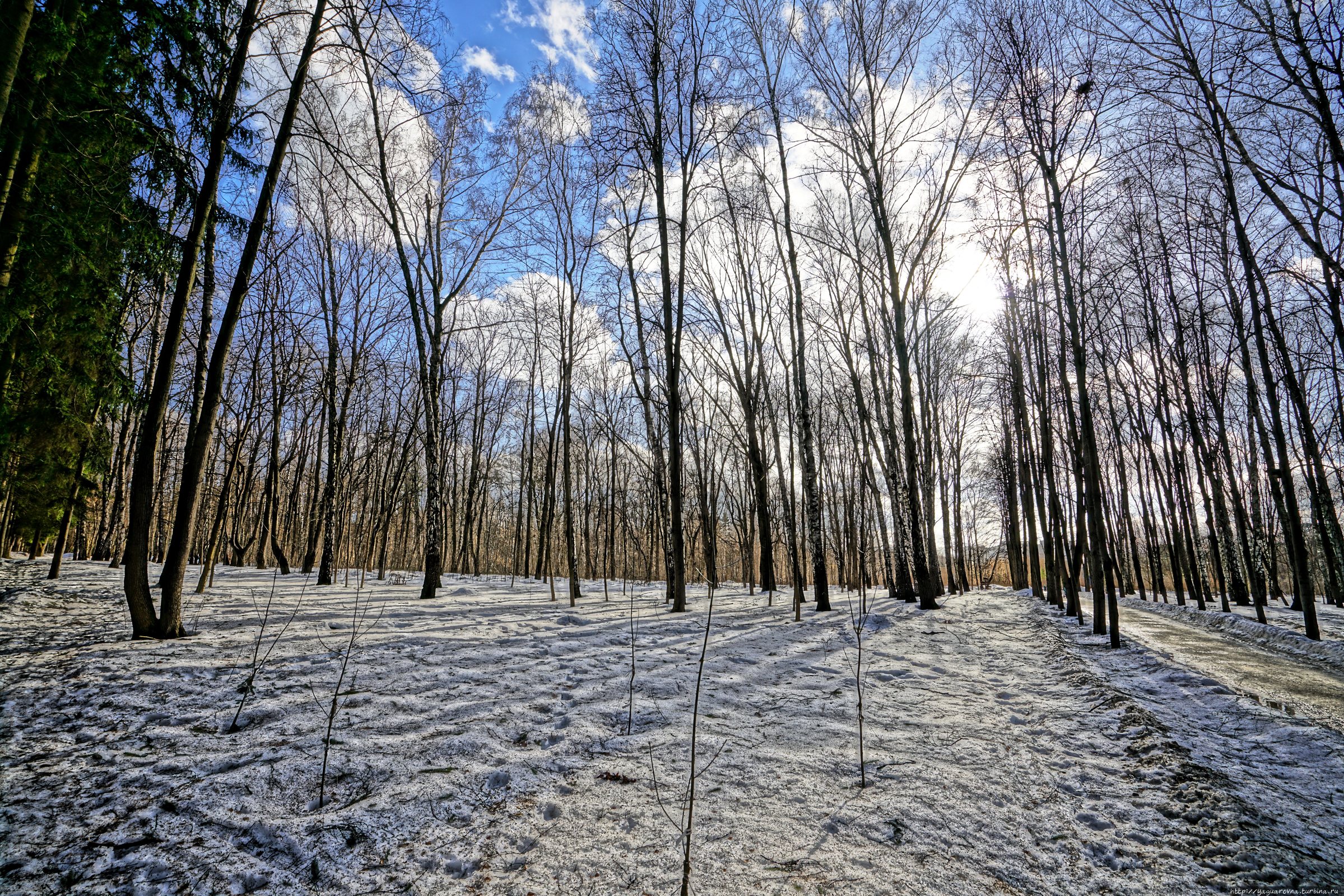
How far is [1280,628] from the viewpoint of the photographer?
9.51 meters

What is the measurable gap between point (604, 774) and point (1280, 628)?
547 inches

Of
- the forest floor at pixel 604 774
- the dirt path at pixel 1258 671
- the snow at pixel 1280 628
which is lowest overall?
the snow at pixel 1280 628

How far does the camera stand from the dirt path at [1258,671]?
449 centimetres

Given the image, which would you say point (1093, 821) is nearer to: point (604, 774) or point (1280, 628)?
point (604, 774)

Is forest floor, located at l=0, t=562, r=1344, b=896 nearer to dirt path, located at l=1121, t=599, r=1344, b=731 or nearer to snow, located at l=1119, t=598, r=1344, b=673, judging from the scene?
dirt path, located at l=1121, t=599, r=1344, b=731

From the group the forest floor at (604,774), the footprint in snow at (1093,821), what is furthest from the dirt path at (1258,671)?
the footprint in snow at (1093,821)

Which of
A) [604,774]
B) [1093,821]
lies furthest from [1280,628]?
[604,774]

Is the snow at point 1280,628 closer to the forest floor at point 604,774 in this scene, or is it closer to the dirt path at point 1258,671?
the dirt path at point 1258,671

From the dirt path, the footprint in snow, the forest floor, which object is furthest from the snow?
the footprint in snow

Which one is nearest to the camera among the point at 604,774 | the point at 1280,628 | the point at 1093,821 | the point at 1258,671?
the point at 1093,821

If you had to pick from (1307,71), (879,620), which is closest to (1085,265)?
(1307,71)

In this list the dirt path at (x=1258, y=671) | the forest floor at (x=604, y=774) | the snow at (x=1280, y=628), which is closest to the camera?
the forest floor at (x=604, y=774)

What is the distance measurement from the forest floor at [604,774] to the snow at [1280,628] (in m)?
4.73

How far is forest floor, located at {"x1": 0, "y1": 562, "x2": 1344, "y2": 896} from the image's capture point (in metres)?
2.21
